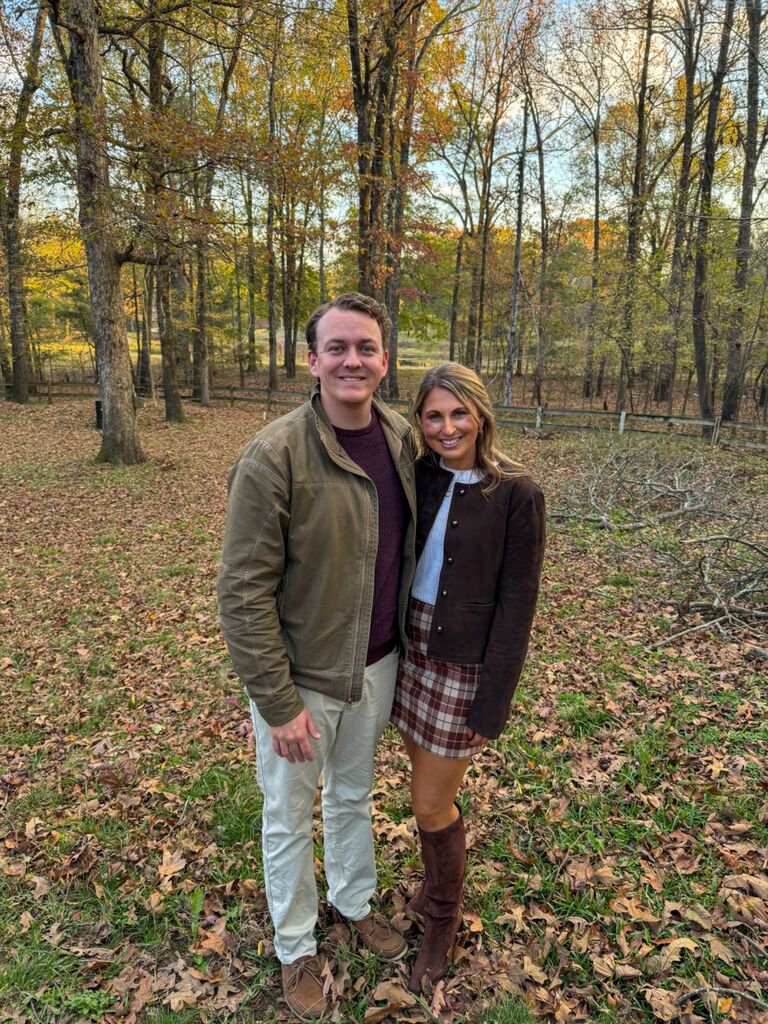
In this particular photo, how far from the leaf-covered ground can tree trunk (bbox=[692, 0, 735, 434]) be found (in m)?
12.0

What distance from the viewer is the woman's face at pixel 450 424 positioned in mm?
2008

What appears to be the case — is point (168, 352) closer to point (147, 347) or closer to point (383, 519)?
point (147, 347)

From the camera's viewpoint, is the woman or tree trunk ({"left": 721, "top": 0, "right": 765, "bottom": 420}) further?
tree trunk ({"left": 721, "top": 0, "right": 765, "bottom": 420})

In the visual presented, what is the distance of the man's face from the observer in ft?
6.36

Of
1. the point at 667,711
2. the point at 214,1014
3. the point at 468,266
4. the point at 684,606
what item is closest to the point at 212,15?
the point at 684,606

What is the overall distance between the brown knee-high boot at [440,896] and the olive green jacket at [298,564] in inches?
29.8

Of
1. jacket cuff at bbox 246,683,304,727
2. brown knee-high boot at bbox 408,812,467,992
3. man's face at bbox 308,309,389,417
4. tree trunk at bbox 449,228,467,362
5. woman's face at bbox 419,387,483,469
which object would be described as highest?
tree trunk at bbox 449,228,467,362

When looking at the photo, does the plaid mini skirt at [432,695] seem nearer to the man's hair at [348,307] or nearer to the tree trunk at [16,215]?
the man's hair at [348,307]

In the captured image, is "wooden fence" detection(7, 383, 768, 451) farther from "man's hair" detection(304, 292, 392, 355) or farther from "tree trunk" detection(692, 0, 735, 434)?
"man's hair" detection(304, 292, 392, 355)

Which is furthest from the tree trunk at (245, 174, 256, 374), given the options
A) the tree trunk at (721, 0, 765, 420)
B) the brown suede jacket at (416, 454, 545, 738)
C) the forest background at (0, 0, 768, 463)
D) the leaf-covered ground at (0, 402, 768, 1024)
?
the tree trunk at (721, 0, 765, 420)

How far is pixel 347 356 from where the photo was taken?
1.93 m

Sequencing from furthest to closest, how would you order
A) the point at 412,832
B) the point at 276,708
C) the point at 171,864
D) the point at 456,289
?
the point at 456,289 → the point at 412,832 → the point at 171,864 → the point at 276,708

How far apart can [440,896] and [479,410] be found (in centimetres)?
199

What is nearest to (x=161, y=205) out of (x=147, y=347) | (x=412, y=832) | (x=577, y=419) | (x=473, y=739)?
(x=412, y=832)
